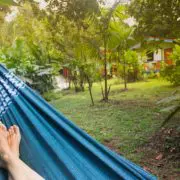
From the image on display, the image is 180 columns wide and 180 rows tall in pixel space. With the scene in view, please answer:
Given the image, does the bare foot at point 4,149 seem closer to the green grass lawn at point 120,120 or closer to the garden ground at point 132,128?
the garden ground at point 132,128

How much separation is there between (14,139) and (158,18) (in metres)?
3.48

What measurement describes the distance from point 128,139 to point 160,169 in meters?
0.82

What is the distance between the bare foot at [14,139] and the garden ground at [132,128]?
3.72ft

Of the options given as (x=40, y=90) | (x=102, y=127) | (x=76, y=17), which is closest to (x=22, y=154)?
(x=102, y=127)

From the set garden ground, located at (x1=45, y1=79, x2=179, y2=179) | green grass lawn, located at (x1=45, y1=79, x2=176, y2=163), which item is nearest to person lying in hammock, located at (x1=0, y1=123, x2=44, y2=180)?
garden ground, located at (x1=45, y1=79, x2=179, y2=179)

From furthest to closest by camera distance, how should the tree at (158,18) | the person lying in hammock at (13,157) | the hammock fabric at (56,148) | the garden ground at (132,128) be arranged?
the tree at (158,18) → the garden ground at (132,128) → the hammock fabric at (56,148) → the person lying in hammock at (13,157)

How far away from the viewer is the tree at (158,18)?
156 inches

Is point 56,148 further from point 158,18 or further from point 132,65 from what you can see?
point 132,65

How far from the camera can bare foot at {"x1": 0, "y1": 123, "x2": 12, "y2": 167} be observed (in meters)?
1.29

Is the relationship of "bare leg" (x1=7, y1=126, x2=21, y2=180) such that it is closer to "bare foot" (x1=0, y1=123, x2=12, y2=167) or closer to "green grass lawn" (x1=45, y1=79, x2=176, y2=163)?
"bare foot" (x1=0, y1=123, x2=12, y2=167)

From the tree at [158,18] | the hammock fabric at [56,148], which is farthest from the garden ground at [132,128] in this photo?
the tree at [158,18]

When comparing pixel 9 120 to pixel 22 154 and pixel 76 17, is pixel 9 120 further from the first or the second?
pixel 76 17

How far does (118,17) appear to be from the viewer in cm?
533

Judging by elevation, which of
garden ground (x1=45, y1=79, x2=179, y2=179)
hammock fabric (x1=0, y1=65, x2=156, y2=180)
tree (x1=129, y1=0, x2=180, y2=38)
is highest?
tree (x1=129, y1=0, x2=180, y2=38)
